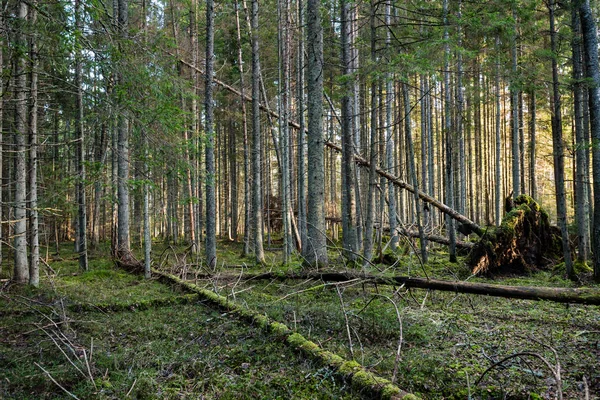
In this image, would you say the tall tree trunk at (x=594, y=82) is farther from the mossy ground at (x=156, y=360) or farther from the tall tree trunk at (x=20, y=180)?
the tall tree trunk at (x=20, y=180)

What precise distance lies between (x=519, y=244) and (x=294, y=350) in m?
8.80

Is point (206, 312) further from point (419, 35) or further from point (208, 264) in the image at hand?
point (419, 35)

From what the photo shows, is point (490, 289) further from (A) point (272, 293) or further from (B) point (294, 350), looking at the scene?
(A) point (272, 293)

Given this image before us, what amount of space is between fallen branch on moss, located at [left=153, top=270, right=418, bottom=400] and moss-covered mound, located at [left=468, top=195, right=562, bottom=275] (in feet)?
20.7

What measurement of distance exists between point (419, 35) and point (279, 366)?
863 cm

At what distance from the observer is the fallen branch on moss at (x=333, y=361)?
3066 millimetres

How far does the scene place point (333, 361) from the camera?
380 cm

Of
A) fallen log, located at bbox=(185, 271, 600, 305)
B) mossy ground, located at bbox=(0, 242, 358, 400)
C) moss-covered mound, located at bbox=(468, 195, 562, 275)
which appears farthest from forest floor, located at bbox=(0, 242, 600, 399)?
moss-covered mound, located at bbox=(468, 195, 562, 275)

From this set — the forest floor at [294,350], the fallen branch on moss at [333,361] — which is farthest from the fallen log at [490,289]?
the fallen branch on moss at [333,361]

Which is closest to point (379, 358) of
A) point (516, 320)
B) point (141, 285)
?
point (516, 320)

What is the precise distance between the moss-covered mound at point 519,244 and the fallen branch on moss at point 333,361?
6.31m

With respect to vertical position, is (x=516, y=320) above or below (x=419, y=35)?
below

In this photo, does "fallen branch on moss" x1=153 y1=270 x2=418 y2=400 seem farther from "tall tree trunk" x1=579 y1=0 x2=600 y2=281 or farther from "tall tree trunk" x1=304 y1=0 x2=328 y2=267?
"tall tree trunk" x1=579 y1=0 x2=600 y2=281

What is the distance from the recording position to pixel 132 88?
6.48 meters
